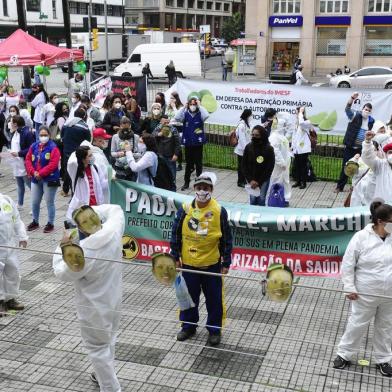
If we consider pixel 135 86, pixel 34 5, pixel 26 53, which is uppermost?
pixel 34 5

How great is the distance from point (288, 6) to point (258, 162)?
107 feet

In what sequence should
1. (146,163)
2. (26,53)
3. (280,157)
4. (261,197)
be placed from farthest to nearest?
(26,53) < (280,157) < (261,197) < (146,163)

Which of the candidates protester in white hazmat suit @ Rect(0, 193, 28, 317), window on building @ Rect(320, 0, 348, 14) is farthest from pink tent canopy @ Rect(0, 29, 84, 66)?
window on building @ Rect(320, 0, 348, 14)

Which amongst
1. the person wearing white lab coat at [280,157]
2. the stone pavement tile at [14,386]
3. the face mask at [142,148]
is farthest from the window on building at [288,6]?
the stone pavement tile at [14,386]

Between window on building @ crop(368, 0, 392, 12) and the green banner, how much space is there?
115 feet

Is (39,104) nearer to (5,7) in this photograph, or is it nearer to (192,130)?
(192,130)

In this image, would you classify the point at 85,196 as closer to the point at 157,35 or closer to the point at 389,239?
the point at 389,239

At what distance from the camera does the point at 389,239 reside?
513cm

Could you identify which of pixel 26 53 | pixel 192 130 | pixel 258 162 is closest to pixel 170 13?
pixel 26 53

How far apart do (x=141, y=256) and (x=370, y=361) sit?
3.21 m

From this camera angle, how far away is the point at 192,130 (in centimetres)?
1171

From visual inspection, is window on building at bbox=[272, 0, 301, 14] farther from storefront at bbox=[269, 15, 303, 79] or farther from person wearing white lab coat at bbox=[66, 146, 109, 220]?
person wearing white lab coat at bbox=[66, 146, 109, 220]

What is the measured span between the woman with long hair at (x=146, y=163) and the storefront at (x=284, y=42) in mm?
31249

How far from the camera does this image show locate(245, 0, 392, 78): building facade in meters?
38.2
